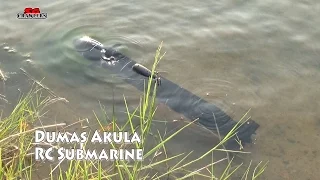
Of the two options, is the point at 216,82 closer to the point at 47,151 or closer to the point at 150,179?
the point at 150,179

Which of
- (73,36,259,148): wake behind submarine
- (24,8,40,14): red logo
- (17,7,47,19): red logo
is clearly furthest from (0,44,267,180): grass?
(24,8,40,14): red logo

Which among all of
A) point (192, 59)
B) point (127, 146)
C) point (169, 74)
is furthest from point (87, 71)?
point (127, 146)

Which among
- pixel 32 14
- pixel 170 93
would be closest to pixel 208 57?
pixel 170 93

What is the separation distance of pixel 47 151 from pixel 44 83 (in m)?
1.30

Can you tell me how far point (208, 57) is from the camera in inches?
202

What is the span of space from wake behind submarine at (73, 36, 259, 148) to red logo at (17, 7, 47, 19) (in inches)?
35.6

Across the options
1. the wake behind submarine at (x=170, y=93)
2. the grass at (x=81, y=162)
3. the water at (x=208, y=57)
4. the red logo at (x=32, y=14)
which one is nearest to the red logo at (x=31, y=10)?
the red logo at (x=32, y=14)

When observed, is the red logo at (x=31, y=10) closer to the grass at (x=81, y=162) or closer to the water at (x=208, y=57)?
the water at (x=208, y=57)

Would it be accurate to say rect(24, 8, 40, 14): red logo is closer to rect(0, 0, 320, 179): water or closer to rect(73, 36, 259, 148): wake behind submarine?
rect(0, 0, 320, 179): water

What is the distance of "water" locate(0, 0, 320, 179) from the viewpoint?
13.6 feet

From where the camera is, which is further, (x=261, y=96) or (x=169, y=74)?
(x=169, y=74)

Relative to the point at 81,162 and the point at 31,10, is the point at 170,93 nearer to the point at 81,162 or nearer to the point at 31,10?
the point at 81,162

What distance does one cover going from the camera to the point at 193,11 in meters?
5.84

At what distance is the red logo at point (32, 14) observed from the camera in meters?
5.80
